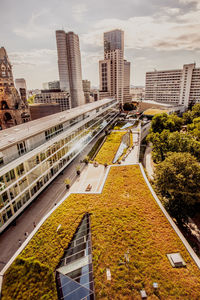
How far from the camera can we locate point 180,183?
22953mm

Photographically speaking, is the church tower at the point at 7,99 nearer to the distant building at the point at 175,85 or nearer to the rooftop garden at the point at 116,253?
the rooftop garden at the point at 116,253

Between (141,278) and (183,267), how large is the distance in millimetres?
4116

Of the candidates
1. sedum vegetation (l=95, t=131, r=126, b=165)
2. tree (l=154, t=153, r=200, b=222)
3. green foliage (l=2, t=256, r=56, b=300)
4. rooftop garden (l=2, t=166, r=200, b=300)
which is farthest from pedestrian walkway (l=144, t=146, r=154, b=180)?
green foliage (l=2, t=256, r=56, b=300)

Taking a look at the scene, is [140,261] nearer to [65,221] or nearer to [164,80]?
[65,221]

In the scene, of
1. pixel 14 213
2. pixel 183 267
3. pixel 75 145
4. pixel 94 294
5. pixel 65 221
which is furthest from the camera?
pixel 75 145

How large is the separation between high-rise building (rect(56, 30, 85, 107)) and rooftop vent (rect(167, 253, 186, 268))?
135 metres

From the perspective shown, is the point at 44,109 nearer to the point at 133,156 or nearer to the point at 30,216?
the point at 133,156

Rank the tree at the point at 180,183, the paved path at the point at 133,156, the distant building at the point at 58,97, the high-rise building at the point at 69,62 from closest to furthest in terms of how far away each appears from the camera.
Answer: the tree at the point at 180,183 < the paved path at the point at 133,156 < the distant building at the point at 58,97 < the high-rise building at the point at 69,62

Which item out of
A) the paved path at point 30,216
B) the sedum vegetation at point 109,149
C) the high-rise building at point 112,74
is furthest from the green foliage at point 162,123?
the high-rise building at point 112,74

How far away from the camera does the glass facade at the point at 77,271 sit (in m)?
13.2

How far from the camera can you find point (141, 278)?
13688mm

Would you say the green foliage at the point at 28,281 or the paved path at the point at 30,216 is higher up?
the green foliage at the point at 28,281

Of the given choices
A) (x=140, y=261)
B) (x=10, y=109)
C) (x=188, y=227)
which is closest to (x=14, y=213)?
(x=140, y=261)

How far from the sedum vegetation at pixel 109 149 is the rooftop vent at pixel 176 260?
914 inches
